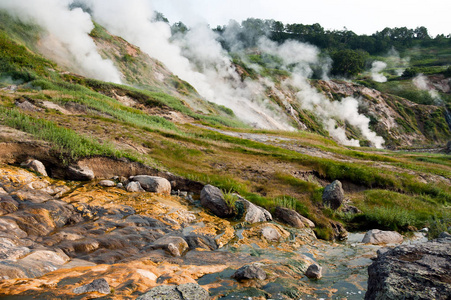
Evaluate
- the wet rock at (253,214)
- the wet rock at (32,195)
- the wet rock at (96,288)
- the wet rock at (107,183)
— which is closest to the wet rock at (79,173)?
the wet rock at (107,183)

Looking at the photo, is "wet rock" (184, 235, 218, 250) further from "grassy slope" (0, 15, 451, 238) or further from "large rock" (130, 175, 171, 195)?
"grassy slope" (0, 15, 451, 238)

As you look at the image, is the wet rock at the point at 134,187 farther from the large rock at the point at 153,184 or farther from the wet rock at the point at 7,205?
the wet rock at the point at 7,205

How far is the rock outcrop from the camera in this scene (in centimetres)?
1236

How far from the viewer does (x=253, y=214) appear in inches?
477

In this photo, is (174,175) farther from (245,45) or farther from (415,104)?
(245,45)

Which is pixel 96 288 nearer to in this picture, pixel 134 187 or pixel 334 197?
pixel 134 187

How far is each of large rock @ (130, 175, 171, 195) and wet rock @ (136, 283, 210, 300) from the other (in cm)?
837

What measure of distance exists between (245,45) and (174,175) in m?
157

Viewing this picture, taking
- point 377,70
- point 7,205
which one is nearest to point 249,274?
point 7,205

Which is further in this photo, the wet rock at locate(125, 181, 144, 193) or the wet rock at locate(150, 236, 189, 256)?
the wet rock at locate(125, 181, 144, 193)

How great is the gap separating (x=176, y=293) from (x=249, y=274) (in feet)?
7.20

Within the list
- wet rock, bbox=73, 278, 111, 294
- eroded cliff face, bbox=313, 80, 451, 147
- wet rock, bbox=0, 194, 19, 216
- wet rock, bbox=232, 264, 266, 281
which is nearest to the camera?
wet rock, bbox=73, 278, 111, 294

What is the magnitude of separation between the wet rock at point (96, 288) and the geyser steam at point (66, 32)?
53.4m

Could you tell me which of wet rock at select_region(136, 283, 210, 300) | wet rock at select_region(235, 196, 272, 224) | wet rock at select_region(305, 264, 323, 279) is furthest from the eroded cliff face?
wet rock at select_region(136, 283, 210, 300)
